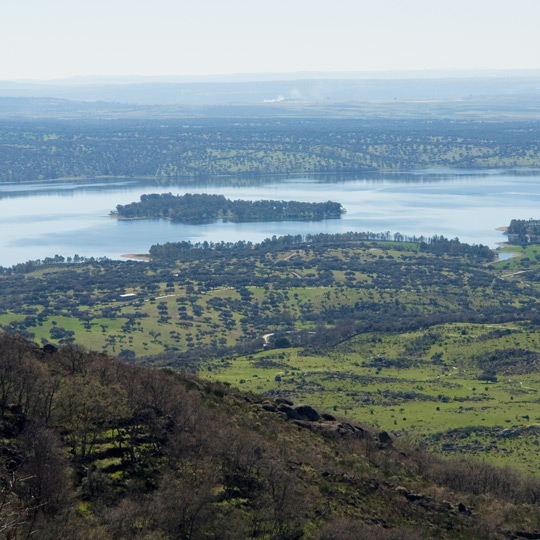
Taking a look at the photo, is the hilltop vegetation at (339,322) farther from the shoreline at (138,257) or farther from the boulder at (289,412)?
the boulder at (289,412)

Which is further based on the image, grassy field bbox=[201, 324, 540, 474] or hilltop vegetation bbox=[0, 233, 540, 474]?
hilltop vegetation bbox=[0, 233, 540, 474]

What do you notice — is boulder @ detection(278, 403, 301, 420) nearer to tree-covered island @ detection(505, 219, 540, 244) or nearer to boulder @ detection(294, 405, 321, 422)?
boulder @ detection(294, 405, 321, 422)

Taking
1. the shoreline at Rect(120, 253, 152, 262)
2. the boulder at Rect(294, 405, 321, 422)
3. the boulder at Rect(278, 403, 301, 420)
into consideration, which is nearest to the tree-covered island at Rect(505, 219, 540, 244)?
the shoreline at Rect(120, 253, 152, 262)

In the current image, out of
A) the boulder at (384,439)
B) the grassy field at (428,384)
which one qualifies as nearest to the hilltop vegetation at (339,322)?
the grassy field at (428,384)

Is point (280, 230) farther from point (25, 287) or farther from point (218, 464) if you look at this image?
point (218, 464)

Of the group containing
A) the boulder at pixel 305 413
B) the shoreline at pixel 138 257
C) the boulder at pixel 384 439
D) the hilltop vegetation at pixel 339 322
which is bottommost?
the shoreline at pixel 138 257

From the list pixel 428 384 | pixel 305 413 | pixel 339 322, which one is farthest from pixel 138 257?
pixel 305 413

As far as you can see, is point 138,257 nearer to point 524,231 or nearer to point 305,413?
point 524,231

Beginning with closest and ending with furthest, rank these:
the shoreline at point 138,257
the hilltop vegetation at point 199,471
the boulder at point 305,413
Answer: the hilltop vegetation at point 199,471
the boulder at point 305,413
the shoreline at point 138,257

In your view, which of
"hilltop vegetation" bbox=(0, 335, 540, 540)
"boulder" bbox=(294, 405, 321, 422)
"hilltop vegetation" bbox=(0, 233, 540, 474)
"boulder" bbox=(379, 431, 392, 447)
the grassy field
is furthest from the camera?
"hilltop vegetation" bbox=(0, 233, 540, 474)
